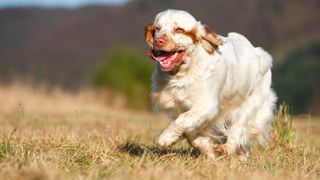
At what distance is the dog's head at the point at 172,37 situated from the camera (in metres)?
6.13

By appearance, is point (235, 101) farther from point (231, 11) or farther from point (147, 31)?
point (231, 11)

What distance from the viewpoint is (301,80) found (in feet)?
152

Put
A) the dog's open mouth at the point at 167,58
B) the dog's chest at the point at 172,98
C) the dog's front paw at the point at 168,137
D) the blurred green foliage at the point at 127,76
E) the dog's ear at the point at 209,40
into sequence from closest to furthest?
the dog's front paw at the point at 168,137 < the dog's open mouth at the point at 167,58 < the dog's chest at the point at 172,98 < the dog's ear at the point at 209,40 < the blurred green foliage at the point at 127,76

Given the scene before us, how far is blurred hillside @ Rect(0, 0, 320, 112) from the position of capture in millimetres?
79500

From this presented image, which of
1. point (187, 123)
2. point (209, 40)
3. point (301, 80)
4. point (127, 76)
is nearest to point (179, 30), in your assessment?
point (209, 40)

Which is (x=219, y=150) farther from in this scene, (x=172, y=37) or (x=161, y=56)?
(x=172, y=37)

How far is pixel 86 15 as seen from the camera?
95438 millimetres

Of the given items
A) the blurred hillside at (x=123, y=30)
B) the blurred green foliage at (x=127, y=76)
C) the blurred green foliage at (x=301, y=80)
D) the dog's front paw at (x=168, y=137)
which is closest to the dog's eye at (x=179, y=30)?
the dog's front paw at (x=168, y=137)

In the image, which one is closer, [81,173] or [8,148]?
[81,173]

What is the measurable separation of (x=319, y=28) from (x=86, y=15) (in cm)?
3037

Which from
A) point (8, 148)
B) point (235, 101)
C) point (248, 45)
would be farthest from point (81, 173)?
point (248, 45)

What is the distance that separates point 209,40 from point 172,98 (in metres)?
0.62

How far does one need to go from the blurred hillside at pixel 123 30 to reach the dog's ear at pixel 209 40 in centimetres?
6620

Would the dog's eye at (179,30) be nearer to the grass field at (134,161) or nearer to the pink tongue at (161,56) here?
the pink tongue at (161,56)
